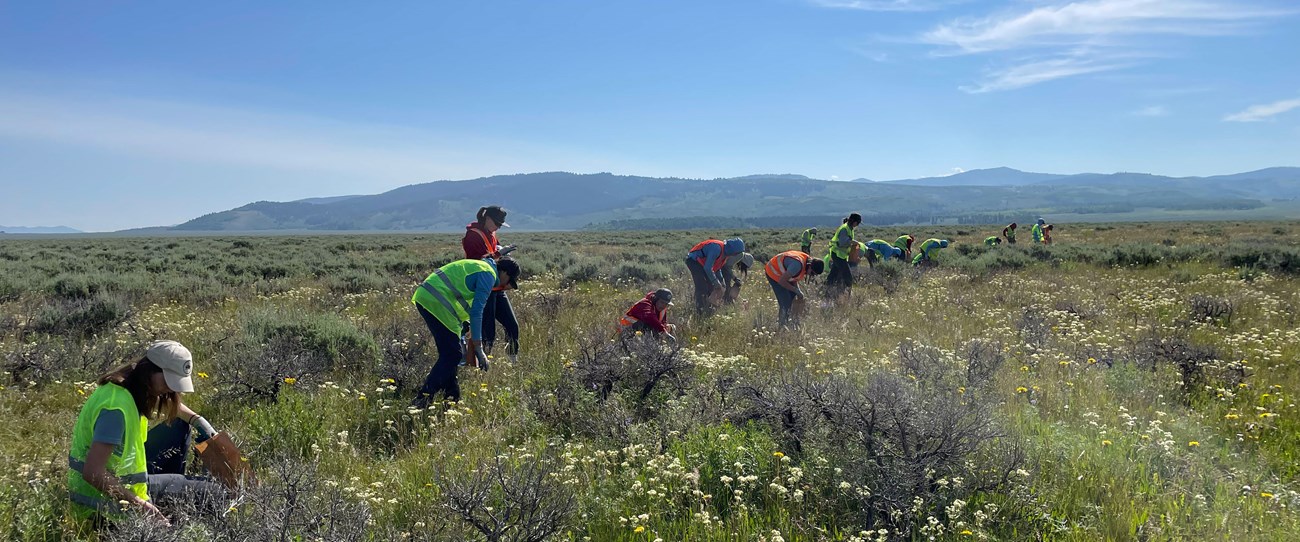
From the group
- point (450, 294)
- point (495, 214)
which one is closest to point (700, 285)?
point (495, 214)

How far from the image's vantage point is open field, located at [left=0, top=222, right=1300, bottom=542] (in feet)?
9.62

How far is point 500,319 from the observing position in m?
6.81

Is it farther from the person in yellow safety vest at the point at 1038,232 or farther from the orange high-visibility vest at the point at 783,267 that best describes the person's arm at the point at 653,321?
the person in yellow safety vest at the point at 1038,232

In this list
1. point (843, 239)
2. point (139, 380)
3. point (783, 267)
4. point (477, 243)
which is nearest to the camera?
point (139, 380)

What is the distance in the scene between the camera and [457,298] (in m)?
4.95

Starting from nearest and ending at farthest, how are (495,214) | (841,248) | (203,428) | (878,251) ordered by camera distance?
(203,428)
(495,214)
(841,248)
(878,251)

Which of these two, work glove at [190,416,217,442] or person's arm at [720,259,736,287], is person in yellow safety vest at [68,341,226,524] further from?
person's arm at [720,259,736,287]

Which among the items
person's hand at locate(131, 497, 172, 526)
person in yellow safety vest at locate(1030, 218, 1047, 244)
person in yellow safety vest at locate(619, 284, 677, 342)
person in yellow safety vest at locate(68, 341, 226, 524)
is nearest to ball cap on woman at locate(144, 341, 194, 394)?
person in yellow safety vest at locate(68, 341, 226, 524)

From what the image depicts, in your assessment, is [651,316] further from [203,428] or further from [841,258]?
[841,258]

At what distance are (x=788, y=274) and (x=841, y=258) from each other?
256 centimetres

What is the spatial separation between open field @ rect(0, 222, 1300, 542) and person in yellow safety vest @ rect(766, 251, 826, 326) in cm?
46

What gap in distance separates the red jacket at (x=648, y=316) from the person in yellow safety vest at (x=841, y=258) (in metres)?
4.32

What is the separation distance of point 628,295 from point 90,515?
8598mm

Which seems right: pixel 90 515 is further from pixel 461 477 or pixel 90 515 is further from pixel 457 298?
pixel 457 298
